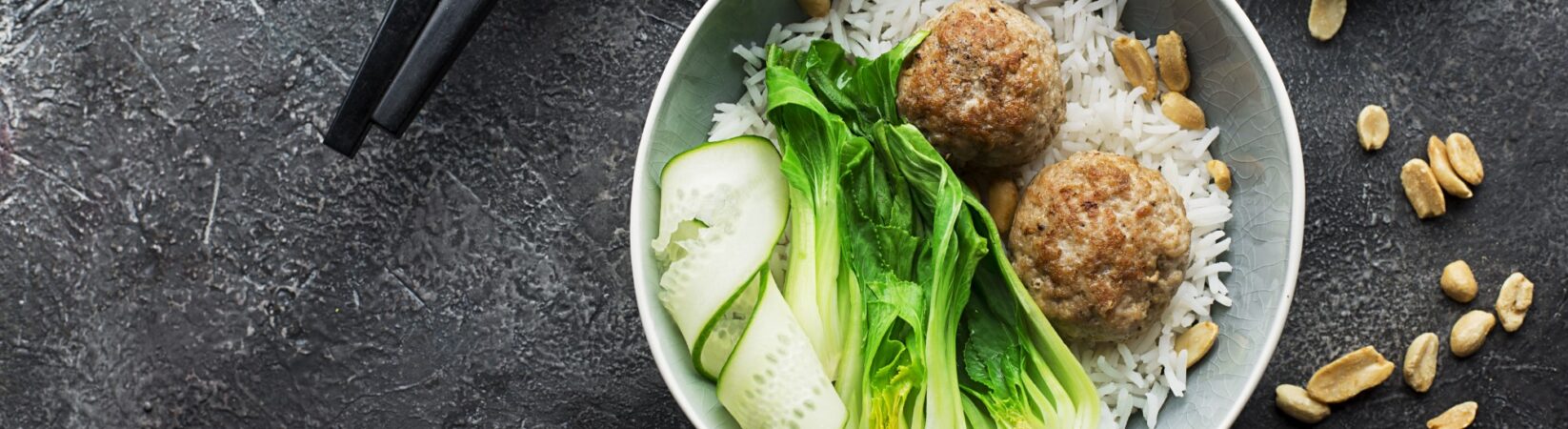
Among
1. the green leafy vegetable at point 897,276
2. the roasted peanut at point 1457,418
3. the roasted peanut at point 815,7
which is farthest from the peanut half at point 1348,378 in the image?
the roasted peanut at point 815,7

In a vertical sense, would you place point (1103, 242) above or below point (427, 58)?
above

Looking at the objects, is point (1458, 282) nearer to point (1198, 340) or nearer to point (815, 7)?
point (1198, 340)

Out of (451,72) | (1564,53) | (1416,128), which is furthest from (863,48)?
(1564,53)

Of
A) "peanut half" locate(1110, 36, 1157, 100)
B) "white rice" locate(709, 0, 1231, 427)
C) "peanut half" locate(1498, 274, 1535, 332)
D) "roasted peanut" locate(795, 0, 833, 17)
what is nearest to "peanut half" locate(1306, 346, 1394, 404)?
"peanut half" locate(1498, 274, 1535, 332)

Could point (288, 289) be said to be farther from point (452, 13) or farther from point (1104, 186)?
point (1104, 186)

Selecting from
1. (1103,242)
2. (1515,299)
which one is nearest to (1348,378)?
(1515,299)

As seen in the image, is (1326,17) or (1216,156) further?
(1326,17)
